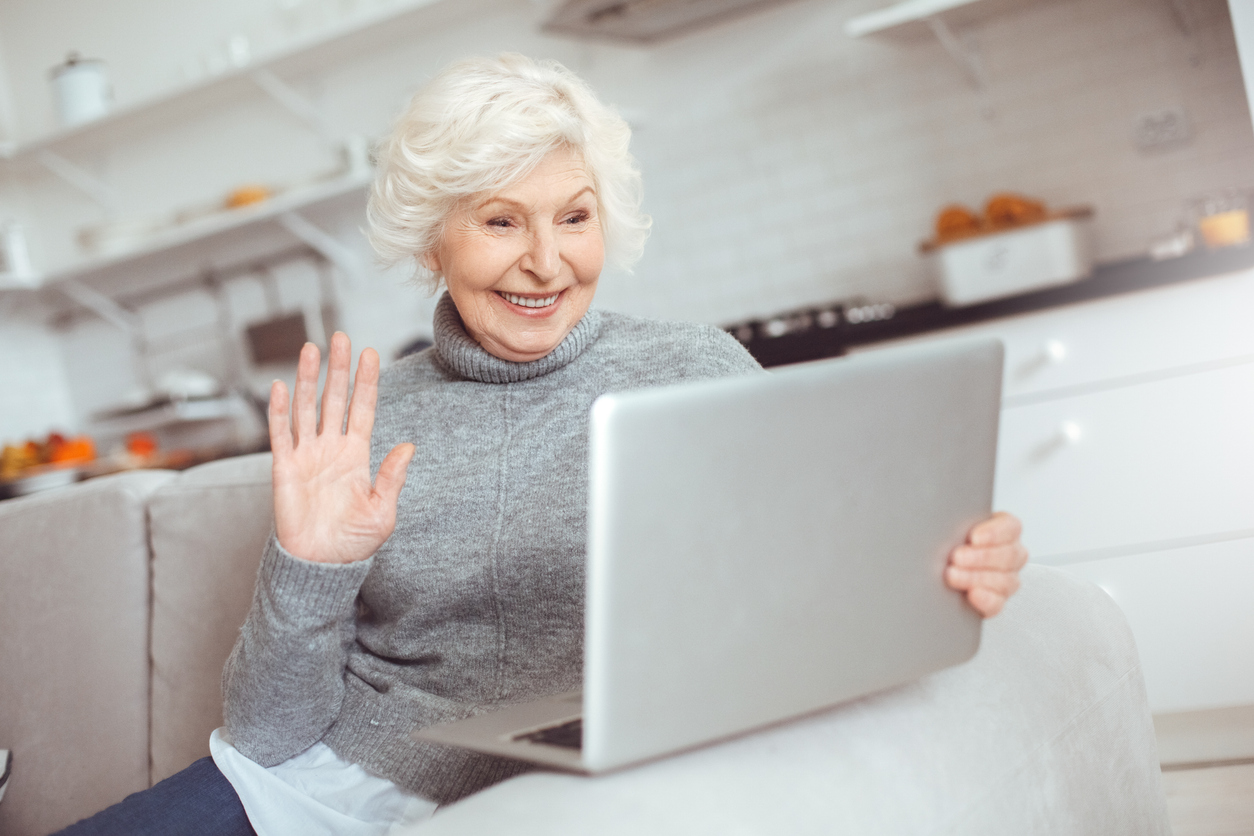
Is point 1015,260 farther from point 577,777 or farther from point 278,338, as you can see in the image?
point 278,338

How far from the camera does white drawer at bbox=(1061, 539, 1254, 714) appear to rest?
199 cm

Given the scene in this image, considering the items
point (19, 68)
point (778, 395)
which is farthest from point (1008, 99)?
point (19, 68)

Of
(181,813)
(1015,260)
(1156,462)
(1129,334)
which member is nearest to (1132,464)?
(1156,462)

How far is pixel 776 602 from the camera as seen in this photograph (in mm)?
699

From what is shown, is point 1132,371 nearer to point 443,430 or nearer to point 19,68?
point 443,430

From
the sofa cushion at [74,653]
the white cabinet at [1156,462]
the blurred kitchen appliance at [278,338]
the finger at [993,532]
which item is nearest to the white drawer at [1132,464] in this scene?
the white cabinet at [1156,462]

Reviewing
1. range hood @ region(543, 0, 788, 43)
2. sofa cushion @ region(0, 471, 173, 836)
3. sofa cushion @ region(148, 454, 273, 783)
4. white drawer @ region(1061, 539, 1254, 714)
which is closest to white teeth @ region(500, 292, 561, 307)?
sofa cushion @ region(148, 454, 273, 783)

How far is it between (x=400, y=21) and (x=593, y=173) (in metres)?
2.13

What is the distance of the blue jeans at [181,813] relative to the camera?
113cm

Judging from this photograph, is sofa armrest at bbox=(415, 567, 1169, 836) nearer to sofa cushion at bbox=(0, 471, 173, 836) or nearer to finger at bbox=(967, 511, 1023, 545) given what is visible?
finger at bbox=(967, 511, 1023, 545)

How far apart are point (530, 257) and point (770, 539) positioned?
2.12ft

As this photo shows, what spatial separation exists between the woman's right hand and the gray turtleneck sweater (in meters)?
0.04

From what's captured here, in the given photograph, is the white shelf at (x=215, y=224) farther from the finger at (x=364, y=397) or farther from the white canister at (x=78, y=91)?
the finger at (x=364, y=397)

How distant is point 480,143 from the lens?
47.6 inches
